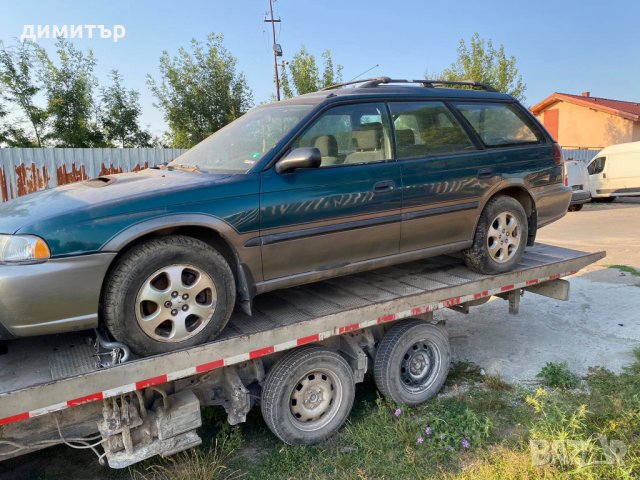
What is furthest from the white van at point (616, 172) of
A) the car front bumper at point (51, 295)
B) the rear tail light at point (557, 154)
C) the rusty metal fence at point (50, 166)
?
the car front bumper at point (51, 295)

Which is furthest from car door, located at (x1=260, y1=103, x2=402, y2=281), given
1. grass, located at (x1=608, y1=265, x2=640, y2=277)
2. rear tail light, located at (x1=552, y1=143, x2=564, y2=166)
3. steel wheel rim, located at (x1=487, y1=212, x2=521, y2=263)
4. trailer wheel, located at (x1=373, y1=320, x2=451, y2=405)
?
grass, located at (x1=608, y1=265, x2=640, y2=277)

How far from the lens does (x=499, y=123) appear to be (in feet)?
15.5

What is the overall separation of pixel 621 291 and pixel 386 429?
17.1 feet

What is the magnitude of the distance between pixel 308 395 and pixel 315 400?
0.09m

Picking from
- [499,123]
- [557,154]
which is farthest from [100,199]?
[557,154]

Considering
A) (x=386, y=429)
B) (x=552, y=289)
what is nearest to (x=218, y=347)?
(x=386, y=429)

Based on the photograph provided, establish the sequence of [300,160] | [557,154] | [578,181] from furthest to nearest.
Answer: [578,181] → [557,154] → [300,160]

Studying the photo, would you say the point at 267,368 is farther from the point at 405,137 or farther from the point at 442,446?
the point at 405,137

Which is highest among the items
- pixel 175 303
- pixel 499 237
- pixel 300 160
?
pixel 300 160

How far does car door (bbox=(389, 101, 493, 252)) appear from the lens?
3.97 meters

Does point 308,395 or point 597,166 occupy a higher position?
point 597,166

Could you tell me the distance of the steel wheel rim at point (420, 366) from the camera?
425 centimetres

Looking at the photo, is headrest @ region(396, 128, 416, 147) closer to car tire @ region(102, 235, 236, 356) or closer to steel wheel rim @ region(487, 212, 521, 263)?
steel wheel rim @ region(487, 212, 521, 263)

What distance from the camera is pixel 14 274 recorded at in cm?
256
